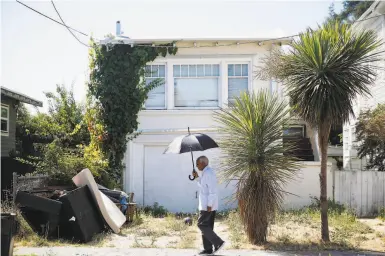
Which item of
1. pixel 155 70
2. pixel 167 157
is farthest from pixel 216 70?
pixel 167 157

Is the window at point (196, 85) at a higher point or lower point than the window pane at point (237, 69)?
lower

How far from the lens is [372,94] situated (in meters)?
18.2

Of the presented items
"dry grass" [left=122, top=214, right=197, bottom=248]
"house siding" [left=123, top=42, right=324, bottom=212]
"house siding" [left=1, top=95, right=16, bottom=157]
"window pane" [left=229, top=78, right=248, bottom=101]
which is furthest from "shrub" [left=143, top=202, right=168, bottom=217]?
"house siding" [left=1, top=95, right=16, bottom=157]

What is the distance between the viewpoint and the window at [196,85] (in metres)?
15.5

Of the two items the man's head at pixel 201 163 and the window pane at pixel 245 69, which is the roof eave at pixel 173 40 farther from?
the man's head at pixel 201 163

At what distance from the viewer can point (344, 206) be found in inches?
530

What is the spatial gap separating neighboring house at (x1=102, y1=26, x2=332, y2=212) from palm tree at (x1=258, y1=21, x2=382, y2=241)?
5260 millimetres

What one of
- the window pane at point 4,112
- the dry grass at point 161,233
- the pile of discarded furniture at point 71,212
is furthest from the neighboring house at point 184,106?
the window pane at point 4,112

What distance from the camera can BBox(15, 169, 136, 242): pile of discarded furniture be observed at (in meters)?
9.62

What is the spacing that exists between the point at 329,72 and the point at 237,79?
21.2 ft

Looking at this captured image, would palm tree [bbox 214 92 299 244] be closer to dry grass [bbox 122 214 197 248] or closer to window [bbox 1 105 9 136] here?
dry grass [bbox 122 214 197 248]

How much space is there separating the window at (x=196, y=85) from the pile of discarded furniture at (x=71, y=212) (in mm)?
5800

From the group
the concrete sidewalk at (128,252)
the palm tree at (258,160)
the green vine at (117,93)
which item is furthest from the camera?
the green vine at (117,93)

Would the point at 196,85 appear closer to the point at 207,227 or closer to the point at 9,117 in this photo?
the point at 207,227
